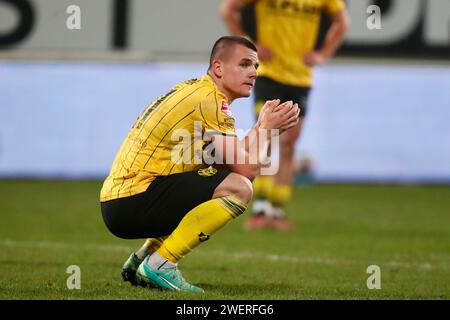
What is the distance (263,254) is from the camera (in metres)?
7.20

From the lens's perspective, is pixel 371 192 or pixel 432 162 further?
pixel 432 162

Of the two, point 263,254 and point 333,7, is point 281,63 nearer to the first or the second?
point 333,7

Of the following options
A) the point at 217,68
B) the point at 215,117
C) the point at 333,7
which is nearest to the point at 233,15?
the point at 333,7

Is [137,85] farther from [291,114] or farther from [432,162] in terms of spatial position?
[291,114]

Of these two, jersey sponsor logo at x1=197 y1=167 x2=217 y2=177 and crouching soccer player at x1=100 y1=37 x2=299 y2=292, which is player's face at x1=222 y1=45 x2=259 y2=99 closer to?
crouching soccer player at x1=100 y1=37 x2=299 y2=292

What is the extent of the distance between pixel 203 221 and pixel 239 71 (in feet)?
2.81

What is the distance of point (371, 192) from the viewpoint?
46.0 ft

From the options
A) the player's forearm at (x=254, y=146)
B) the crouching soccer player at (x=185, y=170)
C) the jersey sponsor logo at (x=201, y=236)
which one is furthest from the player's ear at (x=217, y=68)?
the jersey sponsor logo at (x=201, y=236)

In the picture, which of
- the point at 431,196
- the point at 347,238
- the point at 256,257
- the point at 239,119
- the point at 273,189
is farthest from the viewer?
the point at 239,119

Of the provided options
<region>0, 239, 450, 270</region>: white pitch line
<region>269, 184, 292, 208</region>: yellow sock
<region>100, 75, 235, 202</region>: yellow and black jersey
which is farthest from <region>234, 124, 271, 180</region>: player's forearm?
<region>269, 184, 292, 208</region>: yellow sock

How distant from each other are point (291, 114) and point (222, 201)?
0.60 metres

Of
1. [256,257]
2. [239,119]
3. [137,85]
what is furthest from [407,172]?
[256,257]

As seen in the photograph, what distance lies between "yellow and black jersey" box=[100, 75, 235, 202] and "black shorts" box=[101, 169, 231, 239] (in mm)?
52

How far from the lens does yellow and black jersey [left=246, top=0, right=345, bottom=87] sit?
29.9 ft
